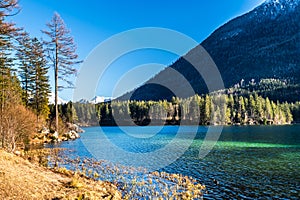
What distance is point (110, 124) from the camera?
164 m

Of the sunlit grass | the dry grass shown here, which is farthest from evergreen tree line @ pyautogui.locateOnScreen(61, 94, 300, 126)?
the dry grass

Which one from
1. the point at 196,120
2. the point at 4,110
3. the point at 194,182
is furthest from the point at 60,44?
the point at 196,120

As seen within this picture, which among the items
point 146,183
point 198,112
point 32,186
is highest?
point 198,112

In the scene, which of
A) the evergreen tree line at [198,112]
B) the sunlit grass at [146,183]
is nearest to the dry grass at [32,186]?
the sunlit grass at [146,183]

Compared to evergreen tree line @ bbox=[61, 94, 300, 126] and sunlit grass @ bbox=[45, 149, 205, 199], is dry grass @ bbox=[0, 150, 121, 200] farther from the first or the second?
evergreen tree line @ bbox=[61, 94, 300, 126]

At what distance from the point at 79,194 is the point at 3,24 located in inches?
502

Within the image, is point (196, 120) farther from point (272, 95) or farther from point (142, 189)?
point (142, 189)

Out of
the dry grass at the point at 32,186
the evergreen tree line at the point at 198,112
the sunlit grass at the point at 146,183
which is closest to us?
the dry grass at the point at 32,186

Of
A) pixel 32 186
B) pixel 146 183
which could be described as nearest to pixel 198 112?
pixel 146 183

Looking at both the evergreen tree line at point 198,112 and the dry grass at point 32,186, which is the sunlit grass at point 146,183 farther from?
the evergreen tree line at point 198,112

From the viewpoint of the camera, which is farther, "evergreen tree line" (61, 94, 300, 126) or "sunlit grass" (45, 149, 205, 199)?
"evergreen tree line" (61, 94, 300, 126)

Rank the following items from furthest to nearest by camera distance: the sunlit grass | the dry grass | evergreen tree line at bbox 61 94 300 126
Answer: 1. evergreen tree line at bbox 61 94 300 126
2. the sunlit grass
3. the dry grass

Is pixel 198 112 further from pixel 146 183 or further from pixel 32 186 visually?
pixel 32 186

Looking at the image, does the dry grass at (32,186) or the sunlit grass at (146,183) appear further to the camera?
the sunlit grass at (146,183)
